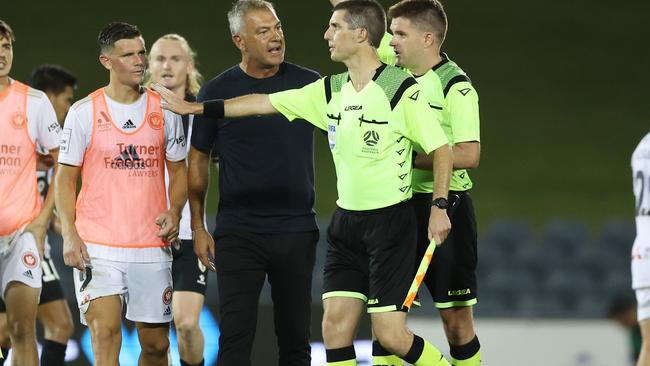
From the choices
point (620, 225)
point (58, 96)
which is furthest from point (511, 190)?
point (58, 96)

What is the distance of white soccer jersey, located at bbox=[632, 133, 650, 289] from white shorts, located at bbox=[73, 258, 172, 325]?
2039 mm

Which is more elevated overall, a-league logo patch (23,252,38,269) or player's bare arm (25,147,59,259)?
player's bare arm (25,147,59,259)

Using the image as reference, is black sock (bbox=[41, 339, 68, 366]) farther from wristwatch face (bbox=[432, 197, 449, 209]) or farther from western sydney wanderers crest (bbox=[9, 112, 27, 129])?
wristwatch face (bbox=[432, 197, 449, 209])

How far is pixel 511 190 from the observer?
11727mm

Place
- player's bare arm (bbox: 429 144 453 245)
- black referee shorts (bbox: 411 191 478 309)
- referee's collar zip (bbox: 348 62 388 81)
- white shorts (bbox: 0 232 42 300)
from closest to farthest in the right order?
player's bare arm (bbox: 429 144 453 245) → referee's collar zip (bbox: 348 62 388 81) → black referee shorts (bbox: 411 191 478 309) → white shorts (bbox: 0 232 42 300)

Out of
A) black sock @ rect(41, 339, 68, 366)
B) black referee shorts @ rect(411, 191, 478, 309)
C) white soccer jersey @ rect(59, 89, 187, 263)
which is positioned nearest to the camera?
white soccer jersey @ rect(59, 89, 187, 263)

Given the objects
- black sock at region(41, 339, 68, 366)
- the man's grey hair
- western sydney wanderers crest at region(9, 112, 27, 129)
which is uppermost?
the man's grey hair

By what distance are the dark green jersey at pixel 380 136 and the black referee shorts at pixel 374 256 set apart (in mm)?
54

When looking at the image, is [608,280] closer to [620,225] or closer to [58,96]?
[620,225]

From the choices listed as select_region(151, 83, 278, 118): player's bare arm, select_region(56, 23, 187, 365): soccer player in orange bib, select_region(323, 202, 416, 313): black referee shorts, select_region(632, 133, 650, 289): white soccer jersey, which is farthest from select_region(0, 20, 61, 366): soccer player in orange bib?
select_region(632, 133, 650, 289): white soccer jersey

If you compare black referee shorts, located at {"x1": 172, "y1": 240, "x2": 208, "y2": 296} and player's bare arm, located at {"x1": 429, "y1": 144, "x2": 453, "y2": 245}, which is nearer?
player's bare arm, located at {"x1": 429, "y1": 144, "x2": 453, "y2": 245}

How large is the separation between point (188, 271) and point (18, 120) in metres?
1.32

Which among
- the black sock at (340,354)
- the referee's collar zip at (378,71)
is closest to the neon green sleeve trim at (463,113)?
the referee's collar zip at (378,71)

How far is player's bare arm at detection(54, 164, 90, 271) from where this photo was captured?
500 centimetres
